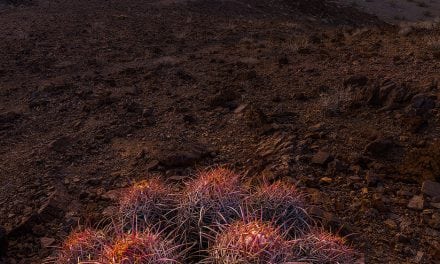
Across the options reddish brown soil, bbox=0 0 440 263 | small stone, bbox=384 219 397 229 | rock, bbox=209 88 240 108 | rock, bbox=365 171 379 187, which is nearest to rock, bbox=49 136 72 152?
reddish brown soil, bbox=0 0 440 263

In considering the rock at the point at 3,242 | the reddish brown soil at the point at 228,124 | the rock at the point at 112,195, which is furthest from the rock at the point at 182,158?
the rock at the point at 3,242

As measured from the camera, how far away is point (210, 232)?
116 inches

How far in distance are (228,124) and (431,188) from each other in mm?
2809

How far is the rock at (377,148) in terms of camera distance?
5.17 m

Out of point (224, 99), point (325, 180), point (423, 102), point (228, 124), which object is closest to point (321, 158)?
point (325, 180)

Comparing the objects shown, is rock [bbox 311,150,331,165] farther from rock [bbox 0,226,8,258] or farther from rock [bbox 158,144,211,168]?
rock [bbox 0,226,8,258]

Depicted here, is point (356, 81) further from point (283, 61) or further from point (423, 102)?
point (283, 61)

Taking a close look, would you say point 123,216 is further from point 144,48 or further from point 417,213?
point 144,48

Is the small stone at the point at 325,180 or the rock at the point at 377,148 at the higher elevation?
the rock at the point at 377,148

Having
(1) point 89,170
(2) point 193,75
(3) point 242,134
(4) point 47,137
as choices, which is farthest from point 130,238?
(2) point 193,75

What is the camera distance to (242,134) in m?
6.11

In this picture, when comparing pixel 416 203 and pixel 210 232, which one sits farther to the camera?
pixel 416 203

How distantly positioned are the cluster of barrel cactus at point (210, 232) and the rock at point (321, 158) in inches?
72.7

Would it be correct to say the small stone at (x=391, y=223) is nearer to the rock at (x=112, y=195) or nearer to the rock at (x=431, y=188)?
the rock at (x=431, y=188)
